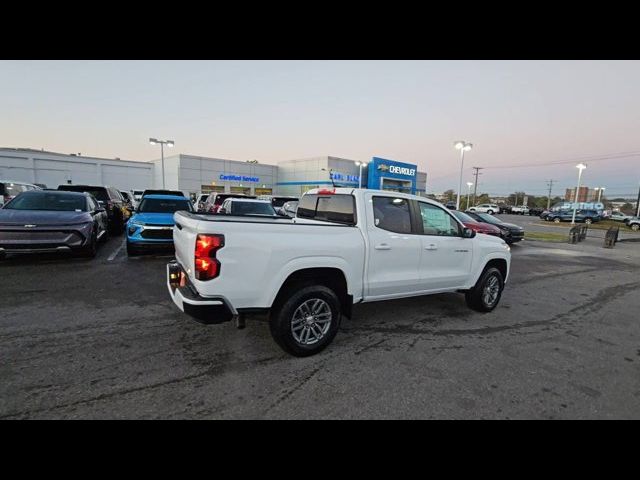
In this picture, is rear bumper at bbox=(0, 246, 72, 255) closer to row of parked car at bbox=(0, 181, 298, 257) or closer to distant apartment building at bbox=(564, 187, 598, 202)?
row of parked car at bbox=(0, 181, 298, 257)

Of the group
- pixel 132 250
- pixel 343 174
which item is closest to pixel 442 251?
pixel 132 250

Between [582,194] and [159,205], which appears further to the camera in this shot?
[582,194]

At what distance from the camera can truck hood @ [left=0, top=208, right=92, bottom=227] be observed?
669cm

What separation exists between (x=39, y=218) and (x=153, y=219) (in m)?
2.24

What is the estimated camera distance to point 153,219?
26.9ft

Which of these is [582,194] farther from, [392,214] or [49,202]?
[49,202]

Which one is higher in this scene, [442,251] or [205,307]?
[442,251]

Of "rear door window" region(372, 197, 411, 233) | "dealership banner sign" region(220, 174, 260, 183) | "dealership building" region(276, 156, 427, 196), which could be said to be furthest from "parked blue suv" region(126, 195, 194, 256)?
"dealership banner sign" region(220, 174, 260, 183)

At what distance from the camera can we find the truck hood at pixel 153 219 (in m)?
8.12

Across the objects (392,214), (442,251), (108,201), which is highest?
(392,214)

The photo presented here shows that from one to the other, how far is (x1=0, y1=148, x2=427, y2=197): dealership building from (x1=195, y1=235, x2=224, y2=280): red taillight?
3666 cm

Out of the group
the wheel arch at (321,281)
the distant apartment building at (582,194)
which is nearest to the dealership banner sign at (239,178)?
the wheel arch at (321,281)
